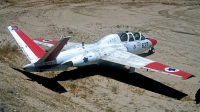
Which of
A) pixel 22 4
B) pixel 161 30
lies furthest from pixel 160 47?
pixel 22 4

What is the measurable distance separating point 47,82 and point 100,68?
4.55m

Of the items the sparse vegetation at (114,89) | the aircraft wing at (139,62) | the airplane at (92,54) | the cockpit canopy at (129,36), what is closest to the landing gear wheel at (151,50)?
the airplane at (92,54)

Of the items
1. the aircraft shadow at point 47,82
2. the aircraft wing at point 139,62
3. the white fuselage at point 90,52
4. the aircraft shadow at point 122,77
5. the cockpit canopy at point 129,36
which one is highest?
the cockpit canopy at point 129,36

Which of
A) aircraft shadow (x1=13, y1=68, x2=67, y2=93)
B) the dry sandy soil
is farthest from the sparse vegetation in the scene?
aircraft shadow (x1=13, y1=68, x2=67, y2=93)

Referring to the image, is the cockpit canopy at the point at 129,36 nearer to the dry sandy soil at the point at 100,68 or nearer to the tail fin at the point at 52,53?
the dry sandy soil at the point at 100,68

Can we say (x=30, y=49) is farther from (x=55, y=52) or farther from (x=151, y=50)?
(x=151, y=50)

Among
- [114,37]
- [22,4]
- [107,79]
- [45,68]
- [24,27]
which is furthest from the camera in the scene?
[22,4]

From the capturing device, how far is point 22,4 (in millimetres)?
40406

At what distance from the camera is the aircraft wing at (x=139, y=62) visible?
16.6 meters

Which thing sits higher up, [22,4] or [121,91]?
[22,4]

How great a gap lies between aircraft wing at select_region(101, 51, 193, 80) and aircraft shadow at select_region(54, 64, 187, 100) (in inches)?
46.8

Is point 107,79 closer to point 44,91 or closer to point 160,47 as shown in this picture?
point 44,91

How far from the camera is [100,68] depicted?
20359 mm

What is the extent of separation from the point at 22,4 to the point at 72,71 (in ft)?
79.6
